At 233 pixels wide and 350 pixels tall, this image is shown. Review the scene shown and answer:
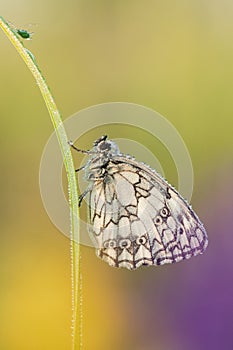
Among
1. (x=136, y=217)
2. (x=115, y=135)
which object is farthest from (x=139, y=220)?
(x=115, y=135)

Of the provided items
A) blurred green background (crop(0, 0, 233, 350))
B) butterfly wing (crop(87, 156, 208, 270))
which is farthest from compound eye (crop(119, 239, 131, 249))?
blurred green background (crop(0, 0, 233, 350))

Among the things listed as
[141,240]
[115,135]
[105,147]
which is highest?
[115,135]

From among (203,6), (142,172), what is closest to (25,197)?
(203,6)

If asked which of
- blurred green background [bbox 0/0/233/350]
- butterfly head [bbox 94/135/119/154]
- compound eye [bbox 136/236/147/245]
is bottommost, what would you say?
compound eye [bbox 136/236/147/245]

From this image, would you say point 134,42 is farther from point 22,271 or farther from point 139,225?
point 139,225

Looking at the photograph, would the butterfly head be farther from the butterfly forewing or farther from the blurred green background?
the blurred green background

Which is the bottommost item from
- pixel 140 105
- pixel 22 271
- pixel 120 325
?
pixel 120 325

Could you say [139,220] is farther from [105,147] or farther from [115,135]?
[115,135]

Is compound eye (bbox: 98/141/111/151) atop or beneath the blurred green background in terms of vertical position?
beneath
